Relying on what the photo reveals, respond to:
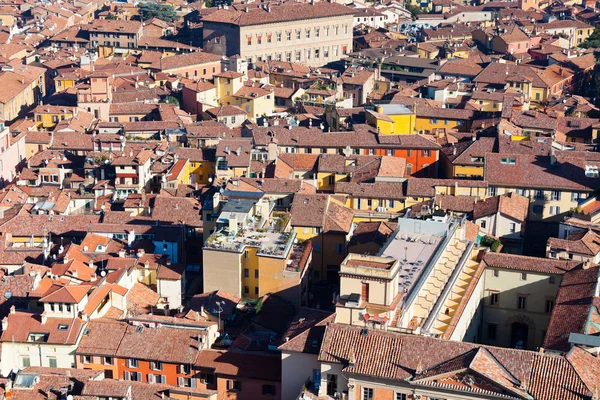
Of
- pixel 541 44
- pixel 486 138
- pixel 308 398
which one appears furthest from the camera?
pixel 541 44

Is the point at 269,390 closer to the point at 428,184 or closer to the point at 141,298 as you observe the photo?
the point at 141,298

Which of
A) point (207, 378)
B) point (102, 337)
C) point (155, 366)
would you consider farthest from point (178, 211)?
point (207, 378)

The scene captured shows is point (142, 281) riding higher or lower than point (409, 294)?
lower

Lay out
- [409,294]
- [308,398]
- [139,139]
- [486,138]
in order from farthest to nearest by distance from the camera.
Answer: [139,139] → [486,138] → [409,294] → [308,398]

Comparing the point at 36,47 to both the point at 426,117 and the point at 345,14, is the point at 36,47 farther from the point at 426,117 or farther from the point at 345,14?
the point at 426,117

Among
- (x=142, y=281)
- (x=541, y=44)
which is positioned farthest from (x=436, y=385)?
(x=541, y=44)

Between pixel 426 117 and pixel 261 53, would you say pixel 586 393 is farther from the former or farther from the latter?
pixel 261 53

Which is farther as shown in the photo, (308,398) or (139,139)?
(139,139)
